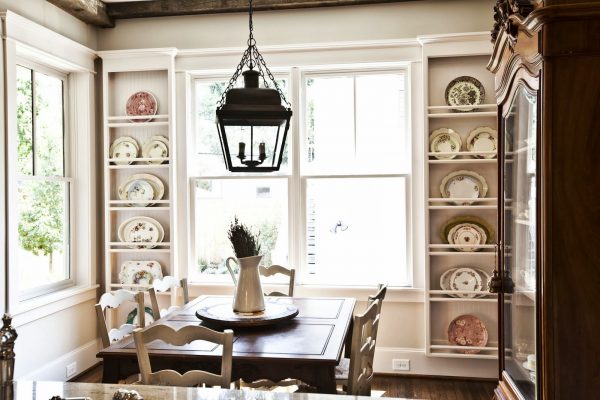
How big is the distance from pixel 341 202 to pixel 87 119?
6.95ft

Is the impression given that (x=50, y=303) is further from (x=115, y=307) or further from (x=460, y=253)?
(x=460, y=253)

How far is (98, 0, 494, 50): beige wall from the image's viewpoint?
13.4 ft

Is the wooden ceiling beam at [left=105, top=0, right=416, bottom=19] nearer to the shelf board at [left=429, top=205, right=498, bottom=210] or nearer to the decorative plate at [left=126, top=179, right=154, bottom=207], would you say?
the decorative plate at [left=126, top=179, right=154, bottom=207]

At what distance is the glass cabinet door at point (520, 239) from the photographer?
4.67 feet

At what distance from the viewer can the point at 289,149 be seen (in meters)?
4.33

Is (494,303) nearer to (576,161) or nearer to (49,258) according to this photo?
(576,161)

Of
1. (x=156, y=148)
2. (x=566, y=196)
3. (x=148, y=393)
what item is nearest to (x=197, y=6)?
(x=156, y=148)

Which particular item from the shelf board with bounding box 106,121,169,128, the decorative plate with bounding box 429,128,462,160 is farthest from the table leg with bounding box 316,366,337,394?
the shelf board with bounding box 106,121,169,128

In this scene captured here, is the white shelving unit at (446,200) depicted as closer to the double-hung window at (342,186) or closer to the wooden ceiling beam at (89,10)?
the double-hung window at (342,186)

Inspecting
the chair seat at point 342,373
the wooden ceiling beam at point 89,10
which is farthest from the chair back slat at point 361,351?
the wooden ceiling beam at point 89,10

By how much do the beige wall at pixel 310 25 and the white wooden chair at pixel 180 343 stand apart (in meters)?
2.90

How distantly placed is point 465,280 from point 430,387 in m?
0.81

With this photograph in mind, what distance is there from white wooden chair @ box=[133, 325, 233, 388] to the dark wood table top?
37 centimetres

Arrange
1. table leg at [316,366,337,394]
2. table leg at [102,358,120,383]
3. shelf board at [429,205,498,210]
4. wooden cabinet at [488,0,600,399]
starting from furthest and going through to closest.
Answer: shelf board at [429,205,498,210]
table leg at [102,358,120,383]
table leg at [316,366,337,394]
wooden cabinet at [488,0,600,399]
